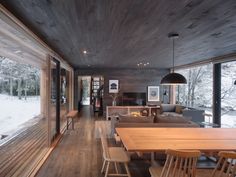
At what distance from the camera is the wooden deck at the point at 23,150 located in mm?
3507

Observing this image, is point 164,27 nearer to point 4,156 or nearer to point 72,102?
point 4,156

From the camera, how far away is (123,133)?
3.68 m

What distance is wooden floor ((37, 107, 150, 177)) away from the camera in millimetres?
4129

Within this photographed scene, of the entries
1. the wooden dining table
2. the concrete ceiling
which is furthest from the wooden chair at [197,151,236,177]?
the concrete ceiling

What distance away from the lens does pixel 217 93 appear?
7.52 m

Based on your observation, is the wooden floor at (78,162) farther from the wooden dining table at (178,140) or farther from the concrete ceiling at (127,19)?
the concrete ceiling at (127,19)

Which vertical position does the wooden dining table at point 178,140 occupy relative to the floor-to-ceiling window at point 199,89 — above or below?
below

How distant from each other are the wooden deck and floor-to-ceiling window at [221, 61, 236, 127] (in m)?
5.54

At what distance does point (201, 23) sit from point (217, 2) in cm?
88

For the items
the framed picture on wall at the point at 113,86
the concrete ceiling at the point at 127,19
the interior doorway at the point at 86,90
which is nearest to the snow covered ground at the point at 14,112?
the concrete ceiling at the point at 127,19

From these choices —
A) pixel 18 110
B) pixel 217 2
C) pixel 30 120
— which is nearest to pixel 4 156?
pixel 18 110

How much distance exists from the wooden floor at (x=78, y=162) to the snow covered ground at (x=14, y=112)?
3.35 ft

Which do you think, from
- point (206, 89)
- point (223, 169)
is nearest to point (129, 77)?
point (206, 89)

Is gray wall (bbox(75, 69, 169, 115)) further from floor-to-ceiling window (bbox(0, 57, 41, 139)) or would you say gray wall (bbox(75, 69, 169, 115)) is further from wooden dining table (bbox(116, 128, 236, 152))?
wooden dining table (bbox(116, 128, 236, 152))
